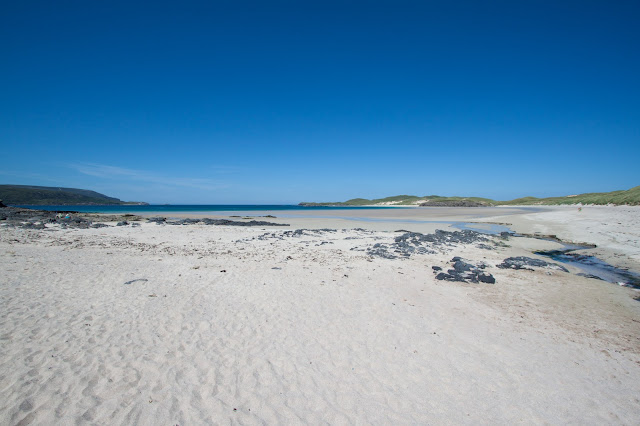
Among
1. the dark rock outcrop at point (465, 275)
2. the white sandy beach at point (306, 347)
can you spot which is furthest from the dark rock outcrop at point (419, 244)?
the white sandy beach at point (306, 347)

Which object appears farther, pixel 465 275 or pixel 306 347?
pixel 465 275

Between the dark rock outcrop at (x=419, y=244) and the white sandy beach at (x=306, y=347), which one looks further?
the dark rock outcrop at (x=419, y=244)

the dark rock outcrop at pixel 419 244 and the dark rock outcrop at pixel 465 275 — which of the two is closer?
the dark rock outcrop at pixel 465 275

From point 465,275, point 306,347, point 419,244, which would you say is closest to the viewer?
point 306,347

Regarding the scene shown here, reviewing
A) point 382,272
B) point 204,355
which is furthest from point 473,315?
point 204,355

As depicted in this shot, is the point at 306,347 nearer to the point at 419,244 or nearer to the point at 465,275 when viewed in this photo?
the point at 465,275

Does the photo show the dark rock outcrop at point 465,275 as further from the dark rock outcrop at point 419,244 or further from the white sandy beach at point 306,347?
the dark rock outcrop at point 419,244

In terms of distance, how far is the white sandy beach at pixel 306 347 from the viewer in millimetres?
3764

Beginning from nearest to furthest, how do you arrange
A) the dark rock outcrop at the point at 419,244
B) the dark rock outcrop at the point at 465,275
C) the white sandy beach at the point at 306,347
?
the white sandy beach at the point at 306,347
the dark rock outcrop at the point at 465,275
the dark rock outcrop at the point at 419,244

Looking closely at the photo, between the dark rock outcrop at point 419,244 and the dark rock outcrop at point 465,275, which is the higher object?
the dark rock outcrop at point 419,244

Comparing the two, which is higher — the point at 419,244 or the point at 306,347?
the point at 419,244

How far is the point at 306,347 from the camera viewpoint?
5320 millimetres

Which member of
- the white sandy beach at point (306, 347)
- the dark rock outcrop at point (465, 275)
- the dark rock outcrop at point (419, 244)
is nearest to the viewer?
the white sandy beach at point (306, 347)

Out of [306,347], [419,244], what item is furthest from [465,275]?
[306,347]
